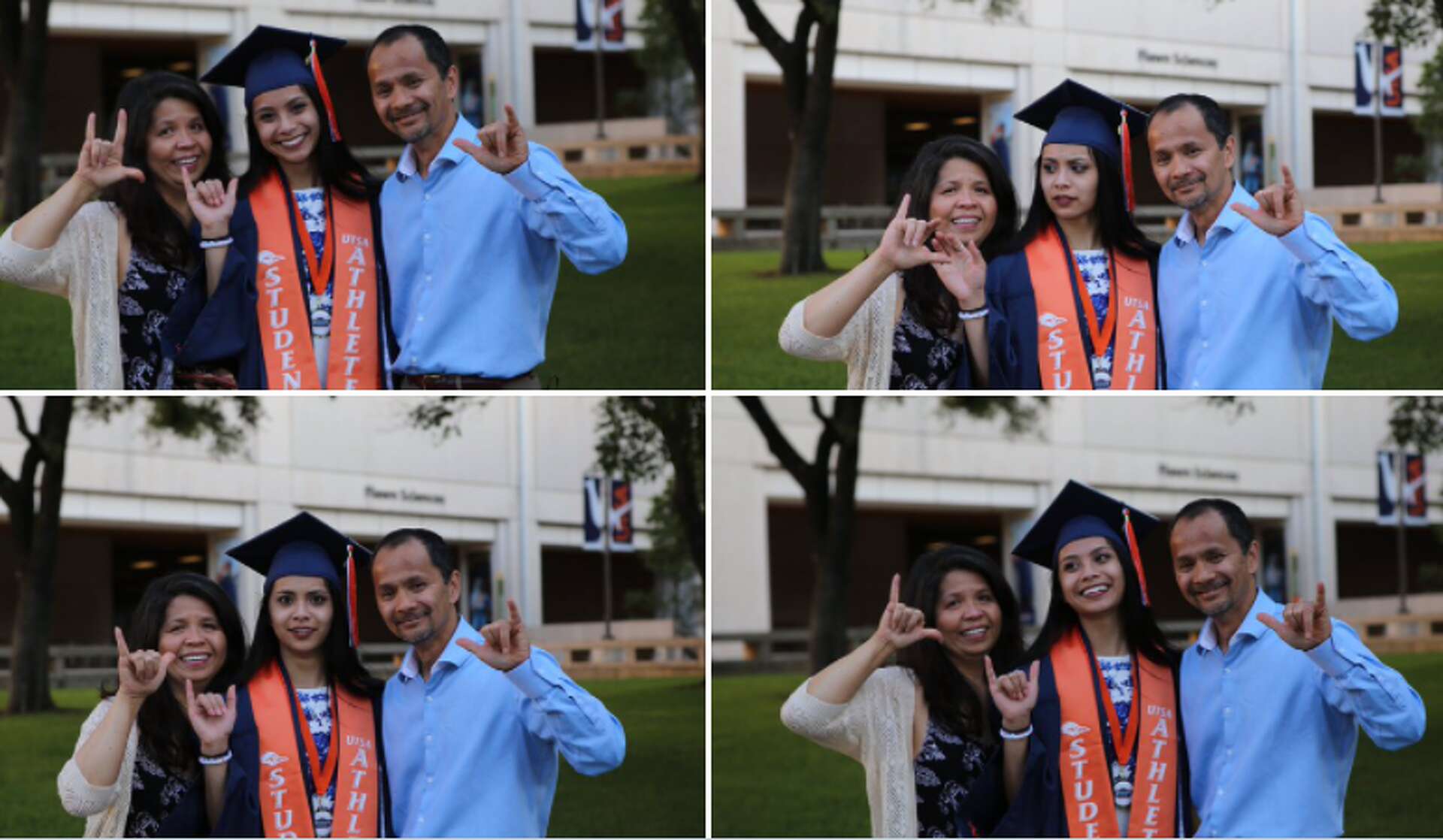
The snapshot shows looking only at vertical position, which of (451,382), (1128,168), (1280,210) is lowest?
(451,382)

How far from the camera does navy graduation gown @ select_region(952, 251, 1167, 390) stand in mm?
4879

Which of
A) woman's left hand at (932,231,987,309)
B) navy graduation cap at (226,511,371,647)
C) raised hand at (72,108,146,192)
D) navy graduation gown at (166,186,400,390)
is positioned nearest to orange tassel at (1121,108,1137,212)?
woman's left hand at (932,231,987,309)

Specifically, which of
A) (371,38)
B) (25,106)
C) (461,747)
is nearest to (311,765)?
(461,747)

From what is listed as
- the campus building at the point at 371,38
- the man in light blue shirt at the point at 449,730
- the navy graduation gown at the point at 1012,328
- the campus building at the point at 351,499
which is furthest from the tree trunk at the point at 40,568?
the navy graduation gown at the point at 1012,328

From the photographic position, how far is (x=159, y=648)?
5.05m

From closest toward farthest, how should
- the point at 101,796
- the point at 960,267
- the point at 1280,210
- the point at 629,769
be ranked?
1. the point at 1280,210
2. the point at 960,267
3. the point at 101,796
4. the point at 629,769

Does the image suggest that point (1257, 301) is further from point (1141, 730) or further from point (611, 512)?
point (611, 512)

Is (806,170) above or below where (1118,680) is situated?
above

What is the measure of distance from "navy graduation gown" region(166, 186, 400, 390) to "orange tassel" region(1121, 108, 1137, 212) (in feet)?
5.43

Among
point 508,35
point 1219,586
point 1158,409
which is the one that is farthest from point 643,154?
point 1219,586

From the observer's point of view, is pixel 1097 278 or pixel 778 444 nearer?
pixel 1097 278

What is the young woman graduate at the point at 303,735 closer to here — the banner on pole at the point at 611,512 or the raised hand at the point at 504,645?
the raised hand at the point at 504,645

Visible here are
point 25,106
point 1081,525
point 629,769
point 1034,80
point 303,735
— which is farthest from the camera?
point 25,106

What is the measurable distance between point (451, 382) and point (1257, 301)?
1.82m
